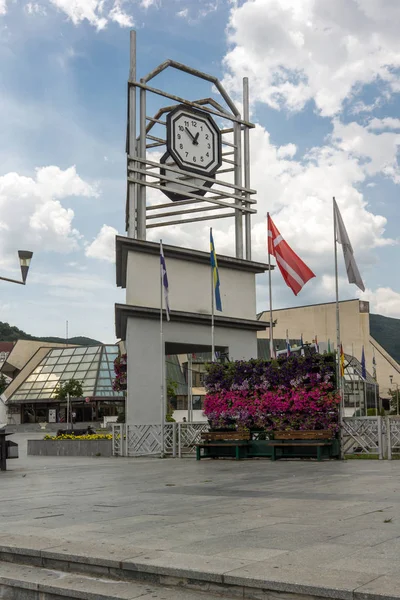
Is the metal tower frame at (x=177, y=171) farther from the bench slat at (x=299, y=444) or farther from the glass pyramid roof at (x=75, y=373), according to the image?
the glass pyramid roof at (x=75, y=373)

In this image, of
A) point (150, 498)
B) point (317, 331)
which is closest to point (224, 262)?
point (150, 498)

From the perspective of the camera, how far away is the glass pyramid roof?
307ft

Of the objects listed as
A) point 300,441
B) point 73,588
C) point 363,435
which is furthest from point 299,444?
point 73,588

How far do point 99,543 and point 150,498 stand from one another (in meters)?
4.51

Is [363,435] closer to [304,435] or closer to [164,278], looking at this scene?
[304,435]

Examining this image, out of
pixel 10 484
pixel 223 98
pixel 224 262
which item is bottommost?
pixel 10 484

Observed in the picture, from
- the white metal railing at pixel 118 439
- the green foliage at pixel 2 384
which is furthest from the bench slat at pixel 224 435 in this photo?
the green foliage at pixel 2 384

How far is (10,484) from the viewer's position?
52.0 ft

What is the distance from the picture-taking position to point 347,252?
22.4 m

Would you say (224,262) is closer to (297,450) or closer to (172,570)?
(297,450)

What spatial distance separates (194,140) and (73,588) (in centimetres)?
2529

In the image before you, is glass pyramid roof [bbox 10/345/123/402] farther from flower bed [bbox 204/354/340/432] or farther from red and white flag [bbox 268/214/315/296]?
flower bed [bbox 204/354/340/432]

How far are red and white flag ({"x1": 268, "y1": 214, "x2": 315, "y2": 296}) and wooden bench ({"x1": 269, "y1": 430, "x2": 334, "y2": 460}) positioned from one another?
20.1 feet

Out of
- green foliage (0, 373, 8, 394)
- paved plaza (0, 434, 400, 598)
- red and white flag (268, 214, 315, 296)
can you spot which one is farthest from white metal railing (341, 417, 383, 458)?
green foliage (0, 373, 8, 394)
